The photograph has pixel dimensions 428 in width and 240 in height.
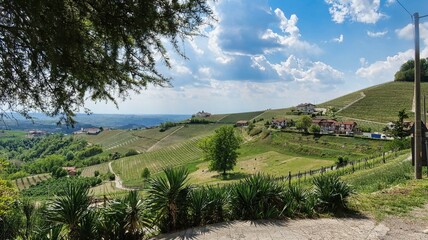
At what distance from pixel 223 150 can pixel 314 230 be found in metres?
53.6

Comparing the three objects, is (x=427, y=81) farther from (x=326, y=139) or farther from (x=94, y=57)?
(x=94, y=57)

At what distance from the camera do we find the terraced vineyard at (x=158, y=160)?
90438 millimetres

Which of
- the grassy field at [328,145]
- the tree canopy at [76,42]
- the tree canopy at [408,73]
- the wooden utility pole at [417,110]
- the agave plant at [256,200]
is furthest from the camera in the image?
the tree canopy at [408,73]

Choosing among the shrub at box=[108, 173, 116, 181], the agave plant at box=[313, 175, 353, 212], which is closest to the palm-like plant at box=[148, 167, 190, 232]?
the agave plant at box=[313, 175, 353, 212]

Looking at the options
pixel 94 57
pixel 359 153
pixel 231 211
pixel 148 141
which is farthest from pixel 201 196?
pixel 148 141

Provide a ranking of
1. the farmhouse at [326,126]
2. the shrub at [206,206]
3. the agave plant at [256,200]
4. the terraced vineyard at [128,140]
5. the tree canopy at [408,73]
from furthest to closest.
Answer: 1. the terraced vineyard at [128,140]
2. the tree canopy at [408,73]
3. the farmhouse at [326,126]
4. the agave plant at [256,200]
5. the shrub at [206,206]

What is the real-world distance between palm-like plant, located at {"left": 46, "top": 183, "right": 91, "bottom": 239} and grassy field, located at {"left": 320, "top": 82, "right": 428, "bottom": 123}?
95717 millimetres

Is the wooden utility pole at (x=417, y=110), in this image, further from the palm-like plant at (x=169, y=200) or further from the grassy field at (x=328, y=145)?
the grassy field at (x=328, y=145)

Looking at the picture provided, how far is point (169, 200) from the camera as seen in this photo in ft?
21.0

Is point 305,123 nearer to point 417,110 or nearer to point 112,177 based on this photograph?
point 112,177

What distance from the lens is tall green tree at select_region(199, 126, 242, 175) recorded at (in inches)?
2333

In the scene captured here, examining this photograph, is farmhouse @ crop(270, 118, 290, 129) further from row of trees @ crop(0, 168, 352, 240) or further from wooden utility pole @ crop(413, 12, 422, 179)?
row of trees @ crop(0, 168, 352, 240)

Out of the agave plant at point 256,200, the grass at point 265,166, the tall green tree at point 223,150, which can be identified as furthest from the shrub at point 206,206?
the tall green tree at point 223,150

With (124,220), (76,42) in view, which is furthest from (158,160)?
(76,42)
